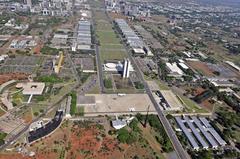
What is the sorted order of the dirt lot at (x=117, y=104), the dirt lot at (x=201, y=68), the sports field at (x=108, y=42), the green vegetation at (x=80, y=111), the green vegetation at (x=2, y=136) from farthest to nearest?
the sports field at (x=108, y=42) < the dirt lot at (x=201, y=68) < the dirt lot at (x=117, y=104) < the green vegetation at (x=80, y=111) < the green vegetation at (x=2, y=136)

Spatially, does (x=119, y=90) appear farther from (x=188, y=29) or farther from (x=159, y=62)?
(x=188, y=29)

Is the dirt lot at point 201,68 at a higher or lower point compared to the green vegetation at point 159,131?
higher

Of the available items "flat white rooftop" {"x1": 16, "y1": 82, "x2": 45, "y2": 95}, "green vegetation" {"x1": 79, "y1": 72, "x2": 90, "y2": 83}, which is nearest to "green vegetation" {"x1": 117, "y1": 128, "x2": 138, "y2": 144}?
"flat white rooftop" {"x1": 16, "y1": 82, "x2": 45, "y2": 95}

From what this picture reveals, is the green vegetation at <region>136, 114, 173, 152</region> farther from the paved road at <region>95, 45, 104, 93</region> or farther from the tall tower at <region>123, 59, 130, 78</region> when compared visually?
the tall tower at <region>123, 59, 130, 78</region>

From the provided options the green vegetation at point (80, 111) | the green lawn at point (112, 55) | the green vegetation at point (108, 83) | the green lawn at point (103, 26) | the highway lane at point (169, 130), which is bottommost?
the highway lane at point (169, 130)

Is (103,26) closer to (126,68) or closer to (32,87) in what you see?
(126,68)

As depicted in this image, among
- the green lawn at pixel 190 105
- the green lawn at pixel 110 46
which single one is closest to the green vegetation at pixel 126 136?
the green lawn at pixel 190 105

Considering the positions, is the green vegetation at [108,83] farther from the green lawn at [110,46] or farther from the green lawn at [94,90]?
the green lawn at [110,46]

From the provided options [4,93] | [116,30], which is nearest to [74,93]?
[4,93]

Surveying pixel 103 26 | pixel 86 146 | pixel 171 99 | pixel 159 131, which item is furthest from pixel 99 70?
pixel 103 26
